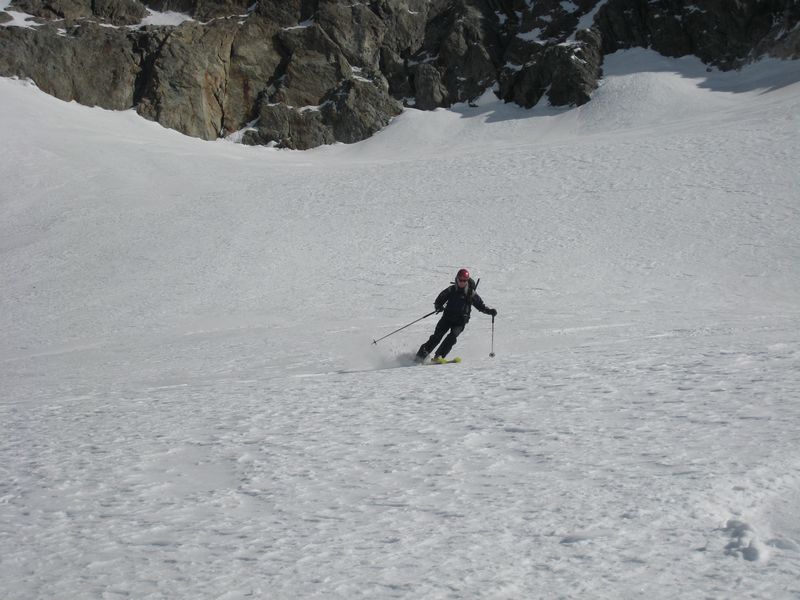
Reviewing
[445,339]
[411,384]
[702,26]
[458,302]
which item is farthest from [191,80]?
[411,384]

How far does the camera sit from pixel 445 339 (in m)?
10.7

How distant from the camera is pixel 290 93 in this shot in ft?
193

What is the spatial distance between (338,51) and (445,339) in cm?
5543

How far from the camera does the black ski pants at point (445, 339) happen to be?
1059 cm

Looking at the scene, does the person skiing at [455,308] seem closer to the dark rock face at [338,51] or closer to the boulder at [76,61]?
the dark rock face at [338,51]

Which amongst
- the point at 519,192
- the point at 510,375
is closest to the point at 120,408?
the point at 510,375

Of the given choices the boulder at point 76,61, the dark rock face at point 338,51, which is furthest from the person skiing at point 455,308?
the boulder at point 76,61

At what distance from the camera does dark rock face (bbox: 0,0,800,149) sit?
176 ft

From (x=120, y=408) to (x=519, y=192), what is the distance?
21636 mm

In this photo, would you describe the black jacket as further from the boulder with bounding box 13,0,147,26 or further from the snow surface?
the boulder with bounding box 13,0,147,26

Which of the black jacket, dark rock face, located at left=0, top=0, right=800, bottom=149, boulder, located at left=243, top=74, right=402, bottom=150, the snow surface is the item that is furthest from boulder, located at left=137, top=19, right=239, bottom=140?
the black jacket

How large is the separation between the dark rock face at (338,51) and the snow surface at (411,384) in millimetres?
26786

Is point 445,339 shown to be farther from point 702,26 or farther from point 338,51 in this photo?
point 702,26

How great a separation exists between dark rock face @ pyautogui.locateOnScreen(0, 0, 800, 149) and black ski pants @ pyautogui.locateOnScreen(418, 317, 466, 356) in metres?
46.7
